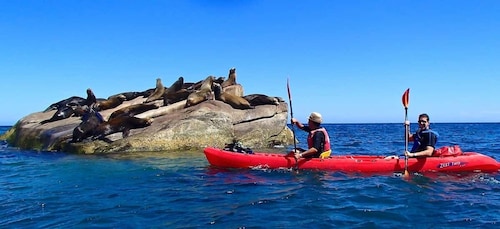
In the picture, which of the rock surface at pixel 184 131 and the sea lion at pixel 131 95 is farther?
the sea lion at pixel 131 95

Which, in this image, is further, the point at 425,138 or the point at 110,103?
the point at 110,103

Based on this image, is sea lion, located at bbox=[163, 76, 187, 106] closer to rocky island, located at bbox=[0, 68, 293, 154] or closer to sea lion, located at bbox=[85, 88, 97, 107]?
rocky island, located at bbox=[0, 68, 293, 154]

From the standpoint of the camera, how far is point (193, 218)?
7.20 metres

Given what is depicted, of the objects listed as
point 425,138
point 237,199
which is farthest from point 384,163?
point 237,199

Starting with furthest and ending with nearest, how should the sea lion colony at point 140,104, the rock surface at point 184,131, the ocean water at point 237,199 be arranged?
the sea lion colony at point 140,104
the rock surface at point 184,131
the ocean water at point 237,199

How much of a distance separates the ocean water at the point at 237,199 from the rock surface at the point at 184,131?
4626 millimetres

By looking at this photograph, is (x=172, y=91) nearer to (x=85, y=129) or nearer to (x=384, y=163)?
(x=85, y=129)

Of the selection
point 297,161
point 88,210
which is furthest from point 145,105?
point 88,210

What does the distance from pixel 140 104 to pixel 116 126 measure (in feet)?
8.29

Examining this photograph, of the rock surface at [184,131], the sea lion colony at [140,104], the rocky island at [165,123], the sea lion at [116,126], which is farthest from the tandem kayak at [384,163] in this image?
the sea lion colony at [140,104]

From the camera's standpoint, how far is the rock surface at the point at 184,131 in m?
17.8

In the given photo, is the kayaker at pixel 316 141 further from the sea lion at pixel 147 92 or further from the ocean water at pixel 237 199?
the sea lion at pixel 147 92

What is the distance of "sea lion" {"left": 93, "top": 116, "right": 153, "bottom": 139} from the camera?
60.4 ft

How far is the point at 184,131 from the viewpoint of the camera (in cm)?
1855
